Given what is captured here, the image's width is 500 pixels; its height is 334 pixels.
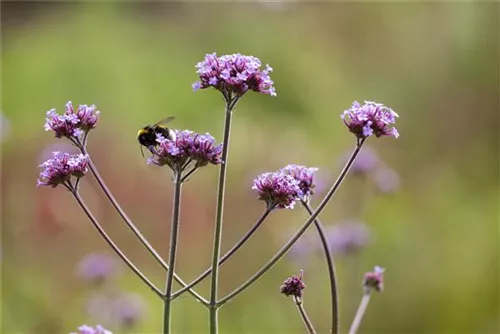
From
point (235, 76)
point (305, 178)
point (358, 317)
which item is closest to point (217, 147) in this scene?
point (235, 76)

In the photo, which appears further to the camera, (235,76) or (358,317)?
(358,317)

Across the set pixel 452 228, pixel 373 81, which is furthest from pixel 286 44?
pixel 452 228

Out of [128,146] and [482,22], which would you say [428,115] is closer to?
[482,22]

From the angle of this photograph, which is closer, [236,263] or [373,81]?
[236,263]

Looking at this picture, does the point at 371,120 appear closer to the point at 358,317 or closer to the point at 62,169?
the point at 358,317

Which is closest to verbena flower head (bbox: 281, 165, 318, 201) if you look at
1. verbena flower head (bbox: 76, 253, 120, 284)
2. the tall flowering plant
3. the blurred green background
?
the tall flowering plant

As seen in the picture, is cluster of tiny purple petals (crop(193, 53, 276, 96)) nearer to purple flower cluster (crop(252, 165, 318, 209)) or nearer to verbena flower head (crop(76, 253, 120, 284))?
purple flower cluster (crop(252, 165, 318, 209))

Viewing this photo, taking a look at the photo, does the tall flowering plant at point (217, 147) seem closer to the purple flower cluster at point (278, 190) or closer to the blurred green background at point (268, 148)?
the purple flower cluster at point (278, 190)
